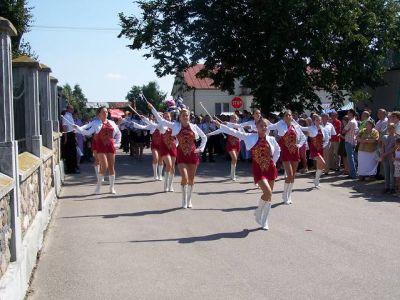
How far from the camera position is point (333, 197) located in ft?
40.4

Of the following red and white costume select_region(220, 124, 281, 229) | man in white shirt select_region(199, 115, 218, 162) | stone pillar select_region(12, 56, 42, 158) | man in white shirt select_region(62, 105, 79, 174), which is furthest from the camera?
man in white shirt select_region(199, 115, 218, 162)

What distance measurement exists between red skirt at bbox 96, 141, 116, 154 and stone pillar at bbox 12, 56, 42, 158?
394 cm

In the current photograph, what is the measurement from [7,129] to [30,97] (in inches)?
119

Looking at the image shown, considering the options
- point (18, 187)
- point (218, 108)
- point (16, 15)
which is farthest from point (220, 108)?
point (18, 187)

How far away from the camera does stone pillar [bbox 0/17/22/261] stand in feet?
17.7

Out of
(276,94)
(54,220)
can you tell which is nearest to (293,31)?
(276,94)

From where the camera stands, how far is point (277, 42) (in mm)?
20281

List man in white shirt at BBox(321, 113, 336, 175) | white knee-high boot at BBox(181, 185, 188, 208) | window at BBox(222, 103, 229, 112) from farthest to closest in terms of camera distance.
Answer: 1. window at BBox(222, 103, 229, 112)
2. man in white shirt at BBox(321, 113, 336, 175)
3. white knee-high boot at BBox(181, 185, 188, 208)

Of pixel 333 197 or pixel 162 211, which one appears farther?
pixel 333 197

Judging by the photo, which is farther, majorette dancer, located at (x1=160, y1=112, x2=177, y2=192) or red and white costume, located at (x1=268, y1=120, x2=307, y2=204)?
majorette dancer, located at (x1=160, y1=112, x2=177, y2=192)

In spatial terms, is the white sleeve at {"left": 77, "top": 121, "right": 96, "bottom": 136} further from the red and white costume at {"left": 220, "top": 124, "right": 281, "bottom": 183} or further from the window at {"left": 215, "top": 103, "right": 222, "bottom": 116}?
the window at {"left": 215, "top": 103, "right": 222, "bottom": 116}

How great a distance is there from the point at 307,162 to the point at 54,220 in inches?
422

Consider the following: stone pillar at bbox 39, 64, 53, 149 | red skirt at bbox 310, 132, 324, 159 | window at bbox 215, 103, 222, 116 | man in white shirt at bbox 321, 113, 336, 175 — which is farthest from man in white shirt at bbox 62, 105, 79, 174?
window at bbox 215, 103, 222, 116

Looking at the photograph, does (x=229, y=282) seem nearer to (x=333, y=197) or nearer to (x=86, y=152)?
(x=333, y=197)
